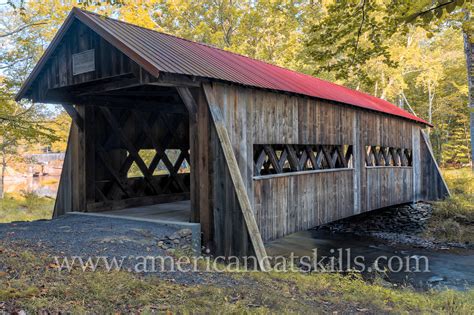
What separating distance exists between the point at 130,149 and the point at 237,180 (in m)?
3.92

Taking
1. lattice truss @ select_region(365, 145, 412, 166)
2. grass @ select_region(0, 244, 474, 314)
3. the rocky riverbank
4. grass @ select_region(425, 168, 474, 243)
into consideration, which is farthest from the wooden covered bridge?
grass @ select_region(425, 168, 474, 243)

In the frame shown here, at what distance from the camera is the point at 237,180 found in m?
6.91

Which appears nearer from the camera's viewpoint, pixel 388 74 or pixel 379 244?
pixel 379 244

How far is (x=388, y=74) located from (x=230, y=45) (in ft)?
37.5

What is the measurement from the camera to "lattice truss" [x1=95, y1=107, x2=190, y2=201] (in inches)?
394

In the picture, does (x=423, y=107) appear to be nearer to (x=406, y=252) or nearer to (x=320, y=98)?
(x=406, y=252)

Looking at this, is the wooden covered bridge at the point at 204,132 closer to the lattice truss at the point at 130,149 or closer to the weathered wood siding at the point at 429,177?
the lattice truss at the point at 130,149

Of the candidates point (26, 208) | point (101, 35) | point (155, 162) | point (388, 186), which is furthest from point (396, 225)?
point (26, 208)

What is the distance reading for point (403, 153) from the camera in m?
15.8

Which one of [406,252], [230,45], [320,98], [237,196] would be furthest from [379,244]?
[230,45]

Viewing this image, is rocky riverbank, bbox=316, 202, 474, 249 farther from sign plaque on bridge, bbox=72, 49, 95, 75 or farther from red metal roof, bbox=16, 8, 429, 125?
sign plaque on bridge, bbox=72, 49, 95, 75

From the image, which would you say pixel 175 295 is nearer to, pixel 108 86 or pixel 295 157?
pixel 108 86

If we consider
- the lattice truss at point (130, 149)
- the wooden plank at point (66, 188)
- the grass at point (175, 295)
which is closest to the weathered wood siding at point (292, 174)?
the grass at point (175, 295)

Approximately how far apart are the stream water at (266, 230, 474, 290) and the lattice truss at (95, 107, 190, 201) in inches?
154
